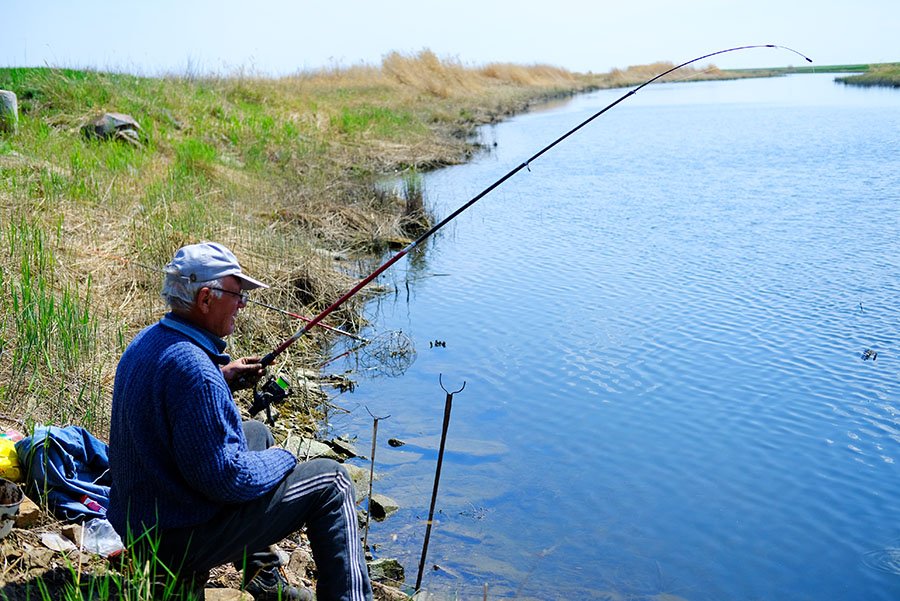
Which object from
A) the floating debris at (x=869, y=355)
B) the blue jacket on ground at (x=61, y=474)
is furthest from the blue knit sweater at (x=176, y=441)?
the floating debris at (x=869, y=355)

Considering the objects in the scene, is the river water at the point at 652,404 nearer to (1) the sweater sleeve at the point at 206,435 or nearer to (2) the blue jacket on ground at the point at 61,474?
(2) the blue jacket on ground at the point at 61,474

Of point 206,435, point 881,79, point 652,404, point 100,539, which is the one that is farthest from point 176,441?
point 881,79

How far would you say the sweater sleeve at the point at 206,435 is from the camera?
245 cm

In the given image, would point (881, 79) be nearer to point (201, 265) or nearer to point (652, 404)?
point (652, 404)

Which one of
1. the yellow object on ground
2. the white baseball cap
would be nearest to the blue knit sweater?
the white baseball cap

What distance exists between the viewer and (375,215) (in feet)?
35.0

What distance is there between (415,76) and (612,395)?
28.7 m

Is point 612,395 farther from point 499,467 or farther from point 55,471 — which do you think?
point 55,471

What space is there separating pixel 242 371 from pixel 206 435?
0.65 meters

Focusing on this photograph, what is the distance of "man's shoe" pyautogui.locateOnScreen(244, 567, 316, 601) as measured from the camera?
3.02m

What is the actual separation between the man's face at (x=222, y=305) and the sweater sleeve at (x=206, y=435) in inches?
7.6

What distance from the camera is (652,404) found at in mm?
5965

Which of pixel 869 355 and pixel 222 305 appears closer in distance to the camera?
pixel 222 305

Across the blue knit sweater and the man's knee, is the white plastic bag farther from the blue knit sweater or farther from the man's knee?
the man's knee
